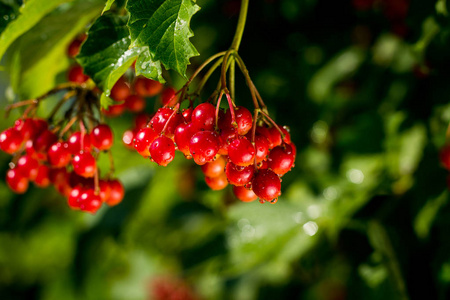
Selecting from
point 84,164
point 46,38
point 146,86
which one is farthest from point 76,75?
point 84,164

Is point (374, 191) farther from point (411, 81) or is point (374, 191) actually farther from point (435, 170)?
point (411, 81)

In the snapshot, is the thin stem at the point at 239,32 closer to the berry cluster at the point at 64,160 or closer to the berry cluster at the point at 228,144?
the berry cluster at the point at 228,144

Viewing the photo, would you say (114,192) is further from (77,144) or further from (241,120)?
(241,120)

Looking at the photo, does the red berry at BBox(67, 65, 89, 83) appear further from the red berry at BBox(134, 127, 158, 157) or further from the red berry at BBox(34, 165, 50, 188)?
the red berry at BBox(134, 127, 158, 157)

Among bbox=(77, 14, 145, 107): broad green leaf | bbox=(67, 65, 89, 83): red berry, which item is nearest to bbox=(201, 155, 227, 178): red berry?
bbox=(77, 14, 145, 107): broad green leaf

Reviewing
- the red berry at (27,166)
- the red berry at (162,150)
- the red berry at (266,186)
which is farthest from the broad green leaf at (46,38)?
the red berry at (266,186)

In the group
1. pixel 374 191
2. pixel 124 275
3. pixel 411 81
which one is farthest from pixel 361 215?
pixel 124 275
